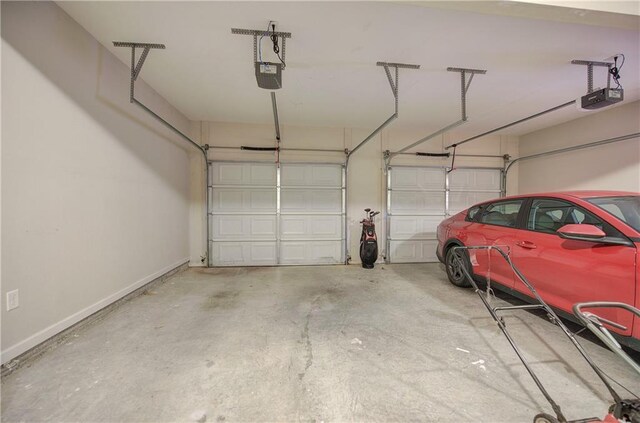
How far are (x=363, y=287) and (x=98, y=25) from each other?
167 inches

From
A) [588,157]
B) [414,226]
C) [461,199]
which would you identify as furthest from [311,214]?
[588,157]

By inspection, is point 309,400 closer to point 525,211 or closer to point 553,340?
point 553,340

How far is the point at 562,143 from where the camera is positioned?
4.45m

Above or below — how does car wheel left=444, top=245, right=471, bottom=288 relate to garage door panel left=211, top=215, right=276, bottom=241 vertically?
below

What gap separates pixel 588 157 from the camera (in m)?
4.05

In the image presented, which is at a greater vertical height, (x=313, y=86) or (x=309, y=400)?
(x=313, y=86)

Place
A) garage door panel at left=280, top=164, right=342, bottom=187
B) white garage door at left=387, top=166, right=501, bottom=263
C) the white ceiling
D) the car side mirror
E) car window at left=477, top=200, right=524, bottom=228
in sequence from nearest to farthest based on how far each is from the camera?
the car side mirror
the white ceiling
car window at left=477, top=200, right=524, bottom=228
garage door panel at left=280, top=164, right=342, bottom=187
white garage door at left=387, top=166, right=501, bottom=263

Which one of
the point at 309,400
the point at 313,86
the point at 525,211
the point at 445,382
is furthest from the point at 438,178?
the point at 309,400

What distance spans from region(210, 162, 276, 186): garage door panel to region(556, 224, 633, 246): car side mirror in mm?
4183

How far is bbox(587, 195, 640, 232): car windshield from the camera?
6.02 ft

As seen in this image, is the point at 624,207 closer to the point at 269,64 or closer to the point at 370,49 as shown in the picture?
the point at 370,49

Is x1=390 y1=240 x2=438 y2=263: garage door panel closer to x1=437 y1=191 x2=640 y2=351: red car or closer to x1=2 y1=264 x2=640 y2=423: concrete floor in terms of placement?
x1=437 y1=191 x2=640 y2=351: red car

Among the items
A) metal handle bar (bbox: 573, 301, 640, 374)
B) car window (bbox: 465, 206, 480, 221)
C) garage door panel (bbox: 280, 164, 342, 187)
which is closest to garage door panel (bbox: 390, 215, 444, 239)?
garage door panel (bbox: 280, 164, 342, 187)

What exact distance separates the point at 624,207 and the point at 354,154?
12.1 ft
